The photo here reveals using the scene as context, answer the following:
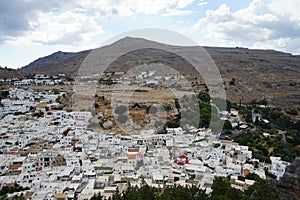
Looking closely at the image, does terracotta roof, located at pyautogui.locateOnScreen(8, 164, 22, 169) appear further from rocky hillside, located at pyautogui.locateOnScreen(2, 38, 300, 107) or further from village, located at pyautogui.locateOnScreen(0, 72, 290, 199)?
Result: rocky hillside, located at pyautogui.locateOnScreen(2, 38, 300, 107)

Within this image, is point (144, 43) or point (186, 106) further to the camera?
point (144, 43)

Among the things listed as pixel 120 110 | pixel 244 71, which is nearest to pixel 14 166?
pixel 120 110

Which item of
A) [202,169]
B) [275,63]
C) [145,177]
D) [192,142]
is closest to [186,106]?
[192,142]

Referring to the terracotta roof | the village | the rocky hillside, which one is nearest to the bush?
the village

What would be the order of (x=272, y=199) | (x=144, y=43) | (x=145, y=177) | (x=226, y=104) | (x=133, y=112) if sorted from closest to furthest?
(x=272, y=199)
(x=145, y=177)
(x=133, y=112)
(x=226, y=104)
(x=144, y=43)

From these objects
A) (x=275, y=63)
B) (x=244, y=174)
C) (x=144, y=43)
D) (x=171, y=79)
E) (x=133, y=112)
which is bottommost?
(x=244, y=174)

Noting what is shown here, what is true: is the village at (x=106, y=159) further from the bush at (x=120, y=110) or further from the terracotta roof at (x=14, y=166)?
the bush at (x=120, y=110)

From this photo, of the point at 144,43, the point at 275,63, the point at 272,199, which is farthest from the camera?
→ the point at 144,43

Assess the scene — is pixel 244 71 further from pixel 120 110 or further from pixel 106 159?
pixel 106 159

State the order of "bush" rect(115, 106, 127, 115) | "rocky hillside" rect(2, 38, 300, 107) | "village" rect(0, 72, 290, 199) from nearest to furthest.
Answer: "village" rect(0, 72, 290, 199) < "bush" rect(115, 106, 127, 115) < "rocky hillside" rect(2, 38, 300, 107)

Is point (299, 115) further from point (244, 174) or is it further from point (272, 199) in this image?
point (272, 199)
